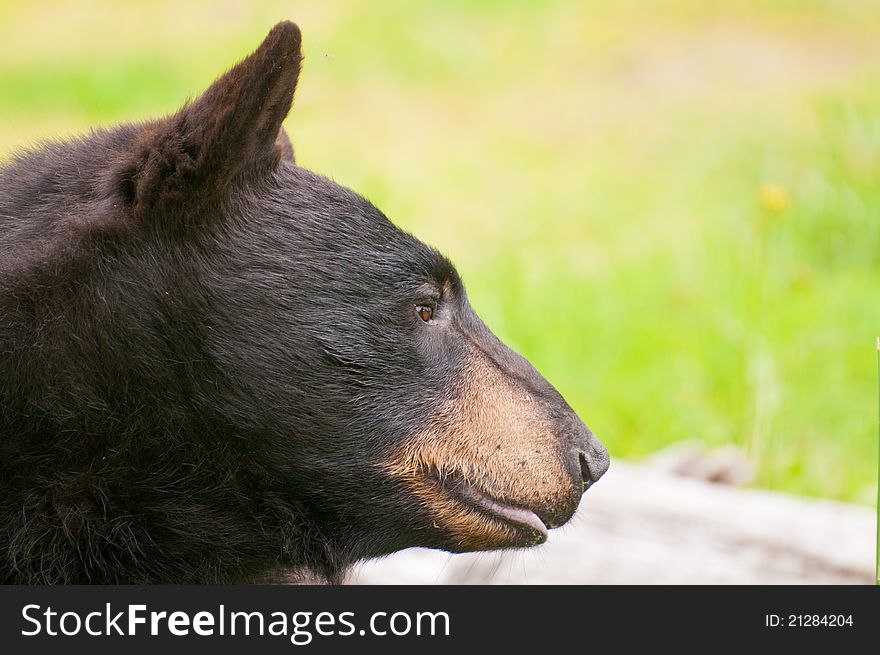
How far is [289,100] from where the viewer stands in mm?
3086

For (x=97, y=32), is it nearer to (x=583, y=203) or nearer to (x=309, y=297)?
(x=583, y=203)

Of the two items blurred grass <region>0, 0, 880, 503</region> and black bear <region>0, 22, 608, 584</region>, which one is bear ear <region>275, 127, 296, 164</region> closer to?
black bear <region>0, 22, 608, 584</region>

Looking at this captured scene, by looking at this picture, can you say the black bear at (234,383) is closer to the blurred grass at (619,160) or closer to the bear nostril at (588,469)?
the bear nostril at (588,469)

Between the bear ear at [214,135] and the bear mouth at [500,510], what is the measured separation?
99 cm

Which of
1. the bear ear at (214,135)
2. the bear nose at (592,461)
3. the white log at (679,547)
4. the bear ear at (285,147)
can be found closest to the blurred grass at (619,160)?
the bear ear at (285,147)

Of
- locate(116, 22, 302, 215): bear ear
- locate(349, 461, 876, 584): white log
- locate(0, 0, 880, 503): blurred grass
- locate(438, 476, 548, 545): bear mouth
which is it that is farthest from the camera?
locate(0, 0, 880, 503): blurred grass

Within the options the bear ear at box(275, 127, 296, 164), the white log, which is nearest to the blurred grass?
the bear ear at box(275, 127, 296, 164)

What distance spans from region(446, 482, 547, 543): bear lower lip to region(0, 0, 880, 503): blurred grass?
2.14 meters

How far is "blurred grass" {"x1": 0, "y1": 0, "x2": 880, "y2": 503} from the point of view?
22.2 ft

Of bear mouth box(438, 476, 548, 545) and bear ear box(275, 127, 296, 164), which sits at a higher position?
bear ear box(275, 127, 296, 164)

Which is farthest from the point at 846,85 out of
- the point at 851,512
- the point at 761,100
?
the point at 851,512

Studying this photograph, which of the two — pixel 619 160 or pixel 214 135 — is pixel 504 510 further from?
pixel 619 160

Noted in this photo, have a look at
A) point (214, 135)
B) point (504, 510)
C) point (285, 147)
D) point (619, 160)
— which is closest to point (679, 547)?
point (504, 510)

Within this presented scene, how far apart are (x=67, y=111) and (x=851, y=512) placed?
8.91 meters
